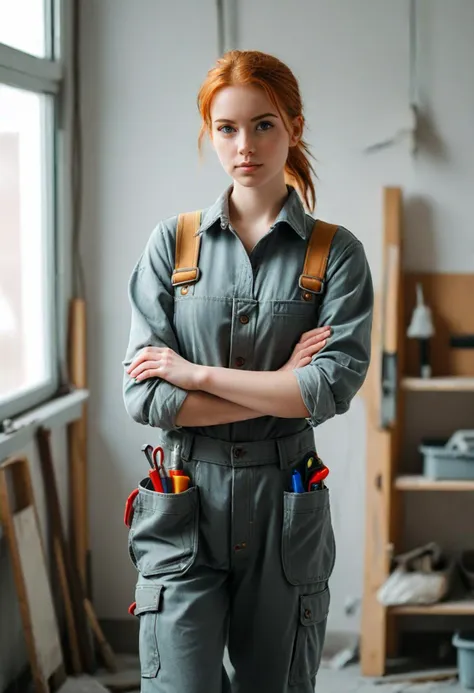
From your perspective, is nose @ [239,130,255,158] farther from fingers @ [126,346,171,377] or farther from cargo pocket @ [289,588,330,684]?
cargo pocket @ [289,588,330,684]

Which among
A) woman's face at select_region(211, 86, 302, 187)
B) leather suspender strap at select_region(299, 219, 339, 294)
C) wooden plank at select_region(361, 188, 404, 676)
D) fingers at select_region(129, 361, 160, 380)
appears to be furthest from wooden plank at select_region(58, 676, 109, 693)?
woman's face at select_region(211, 86, 302, 187)

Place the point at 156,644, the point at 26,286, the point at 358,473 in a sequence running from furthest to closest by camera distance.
Answer: 1. the point at 358,473
2. the point at 26,286
3. the point at 156,644

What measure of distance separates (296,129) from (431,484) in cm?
166

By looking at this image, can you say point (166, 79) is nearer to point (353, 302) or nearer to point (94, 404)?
point (94, 404)

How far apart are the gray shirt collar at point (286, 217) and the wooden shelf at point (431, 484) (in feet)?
5.02

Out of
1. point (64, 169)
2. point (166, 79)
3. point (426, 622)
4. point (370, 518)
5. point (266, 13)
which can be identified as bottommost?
point (426, 622)

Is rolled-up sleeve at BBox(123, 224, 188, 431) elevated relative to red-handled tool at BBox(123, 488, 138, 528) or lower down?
elevated

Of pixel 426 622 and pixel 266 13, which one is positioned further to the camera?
pixel 426 622

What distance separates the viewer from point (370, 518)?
3.34 meters

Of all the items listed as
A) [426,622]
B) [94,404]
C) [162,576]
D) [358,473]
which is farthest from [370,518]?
[162,576]

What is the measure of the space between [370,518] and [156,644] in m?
1.61

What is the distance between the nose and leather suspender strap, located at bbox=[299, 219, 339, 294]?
21 cm

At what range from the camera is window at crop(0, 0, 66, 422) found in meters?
2.97

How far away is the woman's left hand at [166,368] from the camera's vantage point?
73.4 inches
